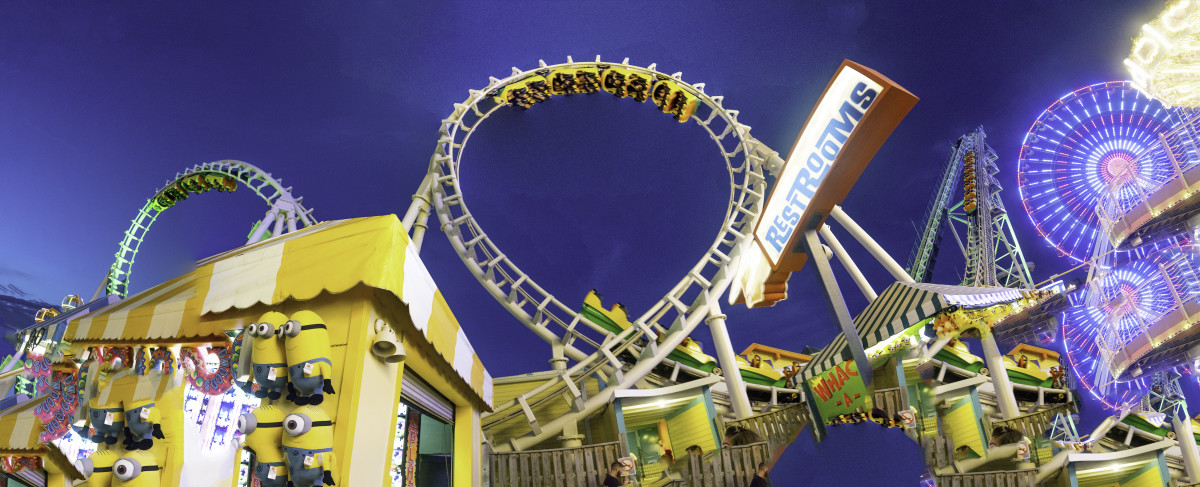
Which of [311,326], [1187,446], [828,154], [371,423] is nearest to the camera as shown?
[311,326]

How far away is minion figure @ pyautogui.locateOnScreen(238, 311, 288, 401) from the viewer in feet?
12.5

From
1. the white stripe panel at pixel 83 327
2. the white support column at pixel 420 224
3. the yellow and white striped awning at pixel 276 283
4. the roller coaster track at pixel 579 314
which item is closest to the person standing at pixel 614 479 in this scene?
the roller coaster track at pixel 579 314

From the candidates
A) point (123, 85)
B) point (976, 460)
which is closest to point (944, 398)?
point (976, 460)

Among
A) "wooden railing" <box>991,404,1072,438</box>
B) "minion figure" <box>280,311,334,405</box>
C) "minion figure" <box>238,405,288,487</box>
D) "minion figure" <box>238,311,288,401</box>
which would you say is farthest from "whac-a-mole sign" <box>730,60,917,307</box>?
"wooden railing" <box>991,404,1072,438</box>

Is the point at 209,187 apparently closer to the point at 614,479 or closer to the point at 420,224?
the point at 420,224

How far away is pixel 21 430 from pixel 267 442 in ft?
18.9

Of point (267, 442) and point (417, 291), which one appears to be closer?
point (267, 442)

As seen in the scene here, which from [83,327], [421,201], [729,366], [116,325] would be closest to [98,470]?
[116,325]

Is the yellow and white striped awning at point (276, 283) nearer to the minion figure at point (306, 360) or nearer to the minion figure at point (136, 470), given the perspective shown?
the minion figure at point (306, 360)

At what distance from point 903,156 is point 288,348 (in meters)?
41.1

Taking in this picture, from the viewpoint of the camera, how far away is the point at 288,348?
3.88 metres

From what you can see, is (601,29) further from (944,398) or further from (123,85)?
(944,398)

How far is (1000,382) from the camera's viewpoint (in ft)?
55.2

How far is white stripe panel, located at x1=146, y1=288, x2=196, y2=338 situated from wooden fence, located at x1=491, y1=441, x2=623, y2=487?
6.16m
